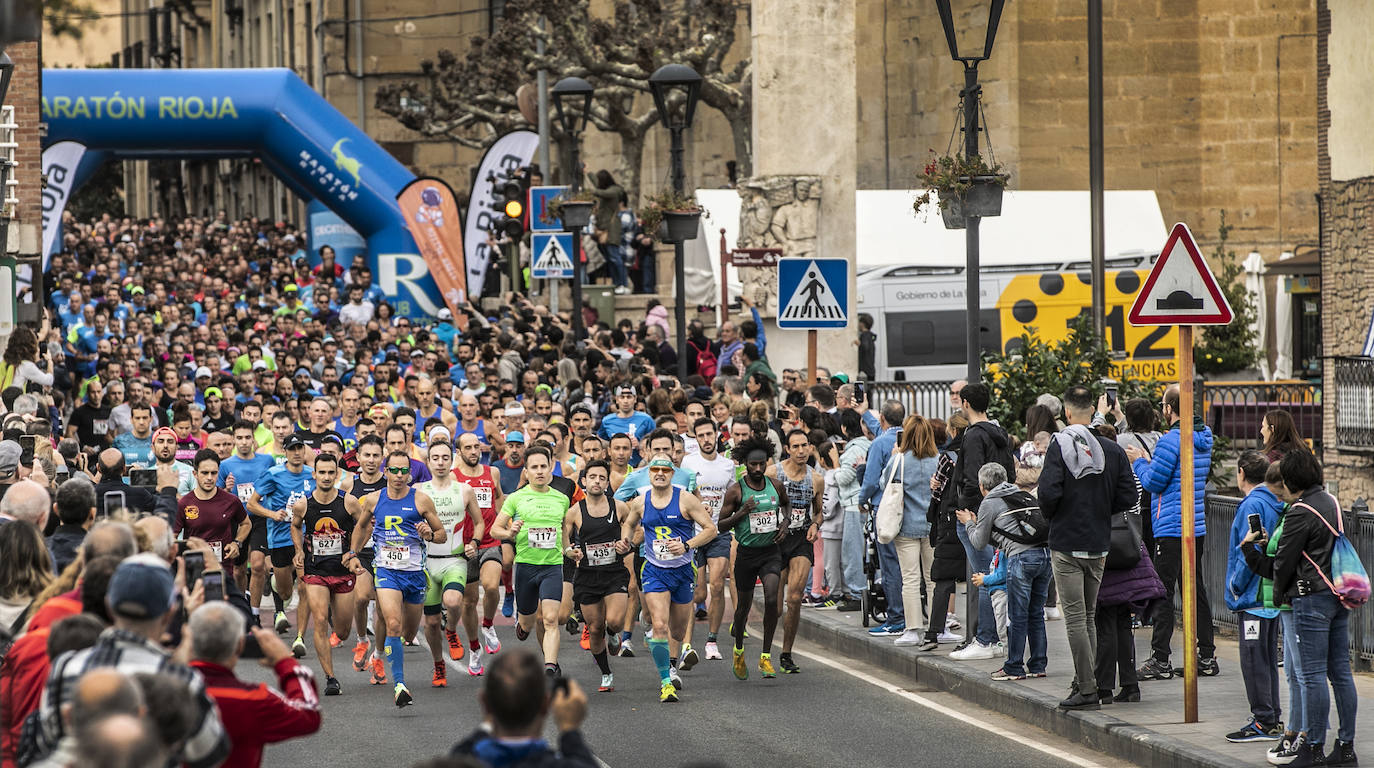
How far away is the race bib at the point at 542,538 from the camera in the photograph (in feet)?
45.0

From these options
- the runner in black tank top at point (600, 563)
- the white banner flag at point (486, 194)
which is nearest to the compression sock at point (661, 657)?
the runner in black tank top at point (600, 563)

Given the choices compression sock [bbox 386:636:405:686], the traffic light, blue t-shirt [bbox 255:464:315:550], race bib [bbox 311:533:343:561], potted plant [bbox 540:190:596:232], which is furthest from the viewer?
the traffic light

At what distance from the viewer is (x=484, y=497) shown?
14.8 metres

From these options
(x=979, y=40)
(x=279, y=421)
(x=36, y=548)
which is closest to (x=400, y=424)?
(x=279, y=421)

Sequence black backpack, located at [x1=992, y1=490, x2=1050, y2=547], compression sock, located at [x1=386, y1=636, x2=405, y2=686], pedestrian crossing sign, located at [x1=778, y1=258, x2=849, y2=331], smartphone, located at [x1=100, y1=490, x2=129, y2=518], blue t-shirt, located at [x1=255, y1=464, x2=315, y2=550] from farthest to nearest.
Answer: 1. pedestrian crossing sign, located at [x1=778, y1=258, x2=849, y2=331]
2. blue t-shirt, located at [x1=255, y1=464, x2=315, y2=550]
3. compression sock, located at [x1=386, y1=636, x2=405, y2=686]
4. black backpack, located at [x1=992, y1=490, x2=1050, y2=547]
5. smartphone, located at [x1=100, y1=490, x2=129, y2=518]

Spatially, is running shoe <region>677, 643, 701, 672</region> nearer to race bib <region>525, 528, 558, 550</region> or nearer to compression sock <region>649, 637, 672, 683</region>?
compression sock <region>649, 637, 672, 683</region>

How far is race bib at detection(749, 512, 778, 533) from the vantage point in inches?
551

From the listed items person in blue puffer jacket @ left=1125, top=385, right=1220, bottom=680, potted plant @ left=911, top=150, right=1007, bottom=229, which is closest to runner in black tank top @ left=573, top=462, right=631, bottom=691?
person in blue puffer jacket @ left=1125, top=385, right=1220, bottom=680

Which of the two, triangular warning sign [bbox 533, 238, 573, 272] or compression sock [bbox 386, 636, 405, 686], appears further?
triangular warning sign [bbox 533, 238, 573, 272]

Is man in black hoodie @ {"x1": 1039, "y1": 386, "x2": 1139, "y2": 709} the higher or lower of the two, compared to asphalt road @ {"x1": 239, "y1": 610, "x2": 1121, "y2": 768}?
higher

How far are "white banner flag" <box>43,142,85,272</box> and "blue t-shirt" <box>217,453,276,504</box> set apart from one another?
1532 cm

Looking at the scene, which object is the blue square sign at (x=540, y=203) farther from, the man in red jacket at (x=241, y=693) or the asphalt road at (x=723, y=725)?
the man in red jacket at (x=241, y=693)

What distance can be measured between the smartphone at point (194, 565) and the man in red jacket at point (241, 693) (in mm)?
946

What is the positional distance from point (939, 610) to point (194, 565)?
7925 mm
